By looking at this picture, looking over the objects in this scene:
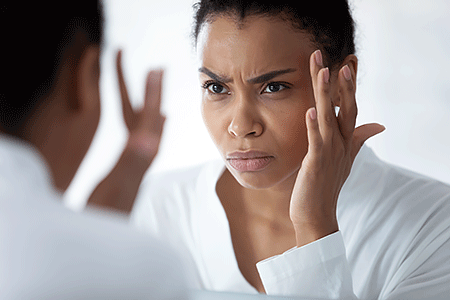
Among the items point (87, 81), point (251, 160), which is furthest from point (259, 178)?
point (87, 81)

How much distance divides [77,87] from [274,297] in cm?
29

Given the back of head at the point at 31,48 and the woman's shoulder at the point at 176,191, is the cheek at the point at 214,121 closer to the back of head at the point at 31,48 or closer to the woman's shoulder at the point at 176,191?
the woman's shoulder at the point at 176,191

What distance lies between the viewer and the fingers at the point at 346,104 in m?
0.46

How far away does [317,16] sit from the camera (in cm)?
48

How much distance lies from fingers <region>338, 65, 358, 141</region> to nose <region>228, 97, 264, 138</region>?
84 millimetres

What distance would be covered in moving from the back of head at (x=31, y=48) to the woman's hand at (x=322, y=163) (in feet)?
0.72

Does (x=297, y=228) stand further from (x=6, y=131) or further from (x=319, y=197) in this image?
(x=6, y=131)

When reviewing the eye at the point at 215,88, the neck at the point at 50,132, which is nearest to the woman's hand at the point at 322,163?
the eye at the point at 215,88

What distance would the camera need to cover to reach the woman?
0.45 m

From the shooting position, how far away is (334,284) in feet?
1.50

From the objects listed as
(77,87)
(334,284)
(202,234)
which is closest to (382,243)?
(334,284)

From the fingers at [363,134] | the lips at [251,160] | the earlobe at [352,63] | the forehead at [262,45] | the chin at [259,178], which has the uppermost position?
the forehead at [262,45]

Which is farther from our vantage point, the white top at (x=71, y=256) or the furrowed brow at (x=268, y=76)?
the furrowed brow at (x=268, y=76)

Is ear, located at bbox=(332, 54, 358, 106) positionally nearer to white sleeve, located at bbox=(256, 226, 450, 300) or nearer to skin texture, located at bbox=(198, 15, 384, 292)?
skin texture, located at bbox=(198, 15, 384, 292)
